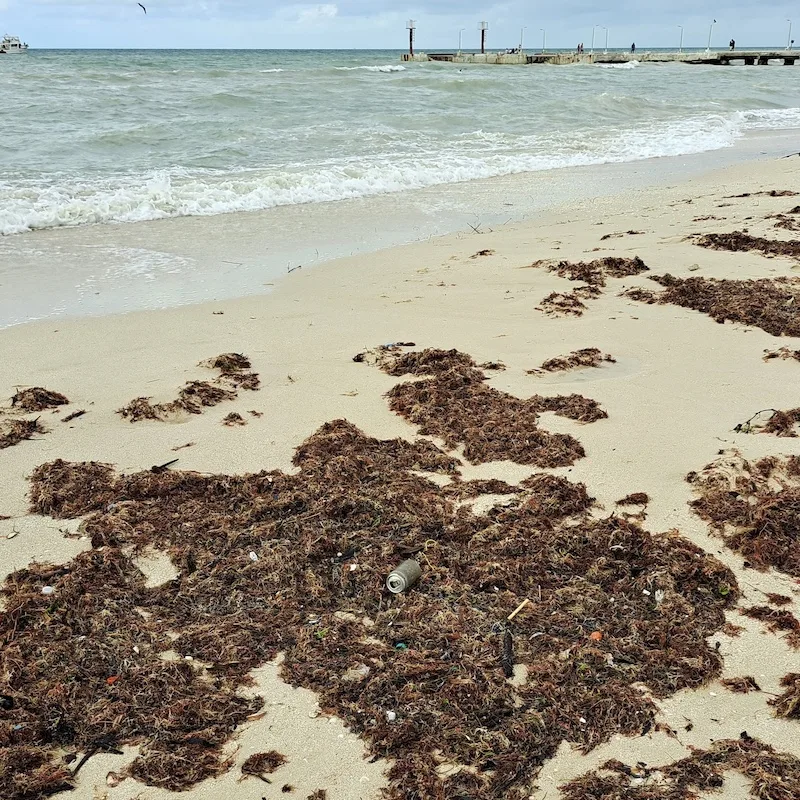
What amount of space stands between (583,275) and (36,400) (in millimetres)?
4418

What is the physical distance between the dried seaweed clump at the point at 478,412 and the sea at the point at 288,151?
2.66 meters

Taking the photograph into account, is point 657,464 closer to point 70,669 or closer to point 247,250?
point 70,669

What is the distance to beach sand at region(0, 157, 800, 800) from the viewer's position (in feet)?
6.97

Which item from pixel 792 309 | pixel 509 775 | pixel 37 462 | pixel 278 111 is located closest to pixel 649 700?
pixel 509 775

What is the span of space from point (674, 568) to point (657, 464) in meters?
0.83

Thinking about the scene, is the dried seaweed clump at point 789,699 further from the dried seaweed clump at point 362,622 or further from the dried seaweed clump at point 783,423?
the dried seaweed clump at point 783,423

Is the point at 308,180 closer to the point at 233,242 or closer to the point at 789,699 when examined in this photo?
the point at 233,242

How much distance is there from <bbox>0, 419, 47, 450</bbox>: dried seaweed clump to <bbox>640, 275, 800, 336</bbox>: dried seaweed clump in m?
4.47

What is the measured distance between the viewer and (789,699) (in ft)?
7.09

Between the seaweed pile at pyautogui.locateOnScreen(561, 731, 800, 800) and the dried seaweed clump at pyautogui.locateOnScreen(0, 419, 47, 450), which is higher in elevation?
the dried seaweed clump at pyautogui.locateOnScreen(0, 419, 47, 450)

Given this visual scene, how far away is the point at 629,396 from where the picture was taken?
420 centimetres

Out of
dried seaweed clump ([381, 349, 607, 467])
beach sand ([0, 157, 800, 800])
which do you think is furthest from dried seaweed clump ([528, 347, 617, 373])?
dried seaweed clump ([381, 349, 607, 467])

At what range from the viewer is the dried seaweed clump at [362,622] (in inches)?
83.4

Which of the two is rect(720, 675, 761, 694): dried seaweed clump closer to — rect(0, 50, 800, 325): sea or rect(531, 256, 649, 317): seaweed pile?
→ rect(531, 256, 649, 317): seaweed pile
